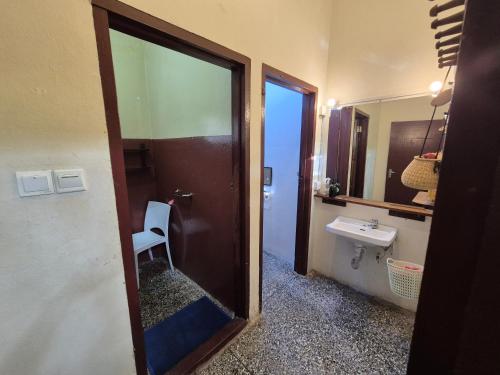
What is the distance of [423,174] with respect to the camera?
118 centimetres

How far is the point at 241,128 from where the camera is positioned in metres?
1.34

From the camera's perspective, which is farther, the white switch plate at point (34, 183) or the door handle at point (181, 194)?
the door handle at point (181, 194)

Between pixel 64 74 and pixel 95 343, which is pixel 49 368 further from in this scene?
pixel 64 74

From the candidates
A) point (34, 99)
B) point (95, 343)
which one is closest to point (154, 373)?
point (95, 343)

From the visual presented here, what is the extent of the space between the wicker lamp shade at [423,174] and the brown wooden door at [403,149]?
56cm

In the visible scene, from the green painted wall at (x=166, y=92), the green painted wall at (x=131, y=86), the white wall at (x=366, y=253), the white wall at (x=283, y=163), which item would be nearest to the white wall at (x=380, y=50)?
the white wall at (x=283, y=163)

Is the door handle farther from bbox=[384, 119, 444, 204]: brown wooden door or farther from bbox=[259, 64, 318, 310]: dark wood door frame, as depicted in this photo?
bbox=[384, 119, 444, 204]: brown wooden door

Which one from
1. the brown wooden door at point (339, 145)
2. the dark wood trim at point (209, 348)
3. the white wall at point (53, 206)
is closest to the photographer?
the white wall at point (53, 206)

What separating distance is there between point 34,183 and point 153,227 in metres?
1.79

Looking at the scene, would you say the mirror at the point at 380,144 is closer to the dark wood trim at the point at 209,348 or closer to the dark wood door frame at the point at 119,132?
the dark wood door frame at the point at 119,132

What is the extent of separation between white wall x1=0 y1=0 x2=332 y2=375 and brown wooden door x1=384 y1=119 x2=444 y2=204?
1.67 m

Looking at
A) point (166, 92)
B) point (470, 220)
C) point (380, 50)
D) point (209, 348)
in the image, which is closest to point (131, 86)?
point (166, 92)

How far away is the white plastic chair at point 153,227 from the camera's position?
2.20m

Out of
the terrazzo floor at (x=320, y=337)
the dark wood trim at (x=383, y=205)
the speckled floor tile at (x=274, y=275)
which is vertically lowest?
the terrazzo floor at (x=320, y=337)
